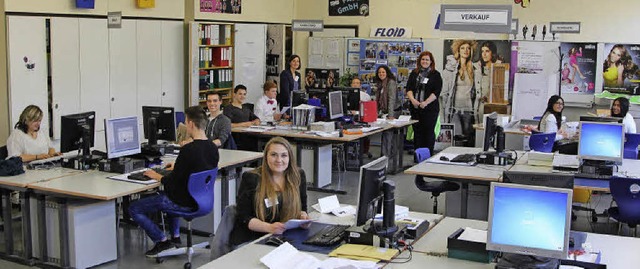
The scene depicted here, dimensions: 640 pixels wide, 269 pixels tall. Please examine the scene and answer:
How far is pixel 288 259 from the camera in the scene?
13.0 feet

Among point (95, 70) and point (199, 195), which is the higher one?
point (95, 70)

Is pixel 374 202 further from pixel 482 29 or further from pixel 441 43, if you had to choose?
pixel 441 43

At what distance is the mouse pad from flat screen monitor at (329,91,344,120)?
5.42 m

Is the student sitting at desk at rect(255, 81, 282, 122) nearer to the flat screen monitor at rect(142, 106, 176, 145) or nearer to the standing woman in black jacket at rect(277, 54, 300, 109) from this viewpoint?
the standing woman in black jacket at rect(277, 54, 300, 109)

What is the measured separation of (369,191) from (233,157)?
3.73 m

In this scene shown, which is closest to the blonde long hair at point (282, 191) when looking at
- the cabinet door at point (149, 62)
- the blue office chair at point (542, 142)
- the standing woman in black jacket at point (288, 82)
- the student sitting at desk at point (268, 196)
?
the student sitting at desk at point (268, 196)

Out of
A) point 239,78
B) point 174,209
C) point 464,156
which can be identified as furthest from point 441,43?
point 174,209

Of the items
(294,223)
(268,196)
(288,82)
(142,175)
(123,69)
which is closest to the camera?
(294,223)

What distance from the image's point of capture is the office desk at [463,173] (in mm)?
6824

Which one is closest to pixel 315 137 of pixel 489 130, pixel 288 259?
pixel 489 130

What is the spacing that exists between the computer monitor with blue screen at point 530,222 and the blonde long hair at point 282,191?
147 cm

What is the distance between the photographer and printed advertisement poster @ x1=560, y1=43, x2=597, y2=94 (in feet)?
39.7

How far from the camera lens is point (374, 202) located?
432 cm

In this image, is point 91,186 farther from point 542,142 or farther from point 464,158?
point 542,142
